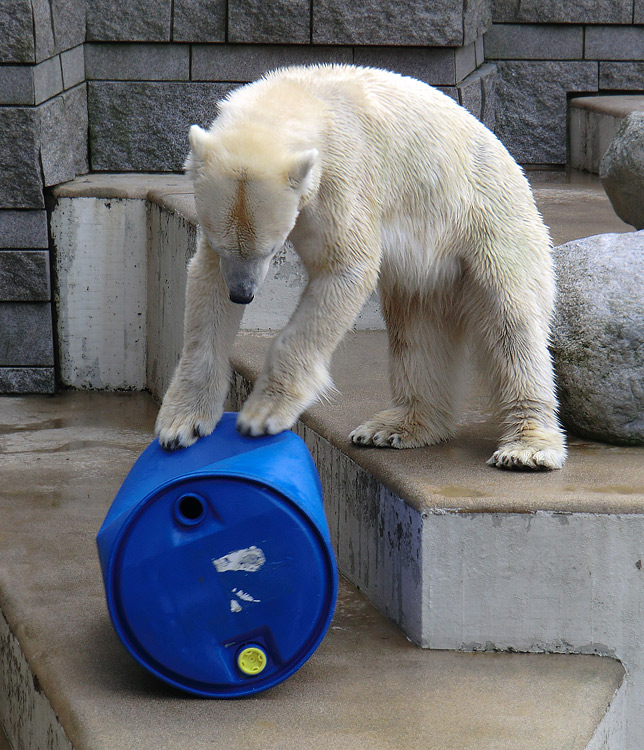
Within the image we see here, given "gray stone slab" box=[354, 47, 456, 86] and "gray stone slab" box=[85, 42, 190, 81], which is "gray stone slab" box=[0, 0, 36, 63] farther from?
"gray stone slab" box=[354, 47, 456, 86]

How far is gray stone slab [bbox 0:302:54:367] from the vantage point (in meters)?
5.10

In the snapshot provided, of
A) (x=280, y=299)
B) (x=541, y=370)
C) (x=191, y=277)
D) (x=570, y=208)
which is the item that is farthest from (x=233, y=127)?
(x=570, y=208)

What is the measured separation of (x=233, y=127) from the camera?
2182 mm

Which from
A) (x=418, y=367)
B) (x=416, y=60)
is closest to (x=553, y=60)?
(x=416, y=60)

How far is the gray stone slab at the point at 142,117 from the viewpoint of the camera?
215 inches

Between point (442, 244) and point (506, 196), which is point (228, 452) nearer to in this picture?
point (442, 244)

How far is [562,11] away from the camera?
679 centimetres

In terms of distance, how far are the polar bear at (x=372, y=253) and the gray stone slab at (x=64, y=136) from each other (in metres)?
2.72

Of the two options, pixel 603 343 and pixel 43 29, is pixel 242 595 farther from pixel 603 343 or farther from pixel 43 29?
pixel 43 29

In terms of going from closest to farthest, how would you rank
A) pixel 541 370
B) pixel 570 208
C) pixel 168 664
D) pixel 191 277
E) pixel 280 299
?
pixel 168 664, pixel 191 277, pixel 541 370, pixel 280 299, pixel 570 208

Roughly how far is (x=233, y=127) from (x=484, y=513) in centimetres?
100

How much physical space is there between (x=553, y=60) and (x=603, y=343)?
4645 millimetres

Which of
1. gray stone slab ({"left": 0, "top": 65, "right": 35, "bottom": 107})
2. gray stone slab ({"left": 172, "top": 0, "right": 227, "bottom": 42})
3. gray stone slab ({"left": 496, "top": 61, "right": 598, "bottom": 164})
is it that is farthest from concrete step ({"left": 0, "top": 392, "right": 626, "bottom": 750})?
gray stone slab ({"left": 496, "top": 61, "right": 598, "bottom": 164})

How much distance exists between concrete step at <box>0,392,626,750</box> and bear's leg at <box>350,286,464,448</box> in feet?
1.44
